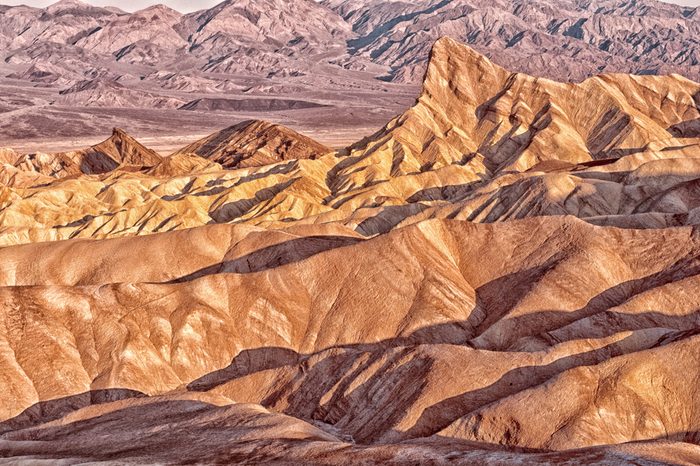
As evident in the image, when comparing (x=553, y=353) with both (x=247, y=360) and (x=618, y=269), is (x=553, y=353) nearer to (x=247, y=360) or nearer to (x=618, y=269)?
(x=618, y=269)

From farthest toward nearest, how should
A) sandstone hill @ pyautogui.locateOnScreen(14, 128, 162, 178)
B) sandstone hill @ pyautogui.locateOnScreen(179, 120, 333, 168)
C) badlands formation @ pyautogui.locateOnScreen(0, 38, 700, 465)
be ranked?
sandstone hill @ pyautogui.locateOnScreen(179, 120, 333, 168) → sandstone hill @ pyautogui.locateOnScreen(14, 128, 162, 178) → badlands formation @ pyautogui.locateOnScreen(0, 38, 700, 465)

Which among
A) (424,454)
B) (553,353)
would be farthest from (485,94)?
(424,454)

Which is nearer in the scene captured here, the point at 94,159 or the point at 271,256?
the point at 271,256

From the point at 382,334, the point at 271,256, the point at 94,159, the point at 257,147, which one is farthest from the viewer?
the point at 257,147

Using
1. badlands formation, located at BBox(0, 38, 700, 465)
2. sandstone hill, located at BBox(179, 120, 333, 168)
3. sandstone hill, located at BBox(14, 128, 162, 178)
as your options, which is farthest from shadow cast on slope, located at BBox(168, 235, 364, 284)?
sandstone hill, located at BBox(14, 128, 162, 178)

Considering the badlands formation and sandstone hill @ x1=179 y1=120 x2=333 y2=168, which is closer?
the badlands formation

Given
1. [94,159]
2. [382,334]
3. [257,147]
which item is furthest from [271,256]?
[94,159]

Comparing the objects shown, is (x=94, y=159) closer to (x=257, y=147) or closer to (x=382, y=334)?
(x=257, y=147)

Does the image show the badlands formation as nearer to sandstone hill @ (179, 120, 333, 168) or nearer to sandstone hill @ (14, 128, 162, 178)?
sandstone hill @ (179, 120, 333, 168)
